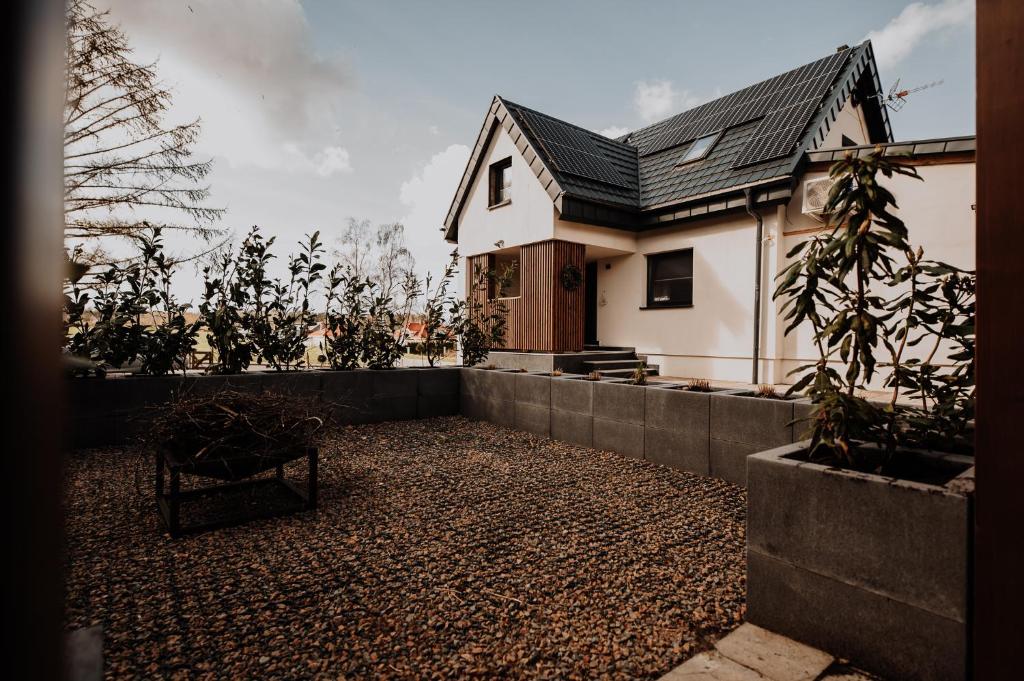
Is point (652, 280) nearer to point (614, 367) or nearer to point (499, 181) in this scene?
point (614, 367)

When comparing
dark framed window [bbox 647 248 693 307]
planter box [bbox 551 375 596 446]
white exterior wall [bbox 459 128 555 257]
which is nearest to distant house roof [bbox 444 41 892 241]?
white exterior wall [bbox 459 128 555 257]

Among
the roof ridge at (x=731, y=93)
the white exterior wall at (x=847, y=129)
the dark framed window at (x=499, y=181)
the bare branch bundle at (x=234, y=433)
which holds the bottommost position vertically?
the bare branch bundle at (x=234, y=433)

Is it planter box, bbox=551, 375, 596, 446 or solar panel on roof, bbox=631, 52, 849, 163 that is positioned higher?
solar panel on roof, bbox=631, 52, 849, 163

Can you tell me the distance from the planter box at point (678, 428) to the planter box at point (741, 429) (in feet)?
0.25

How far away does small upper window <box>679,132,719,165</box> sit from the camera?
10.3 meters

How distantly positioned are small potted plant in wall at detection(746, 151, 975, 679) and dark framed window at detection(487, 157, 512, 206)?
9.19 meters

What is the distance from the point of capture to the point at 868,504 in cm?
212

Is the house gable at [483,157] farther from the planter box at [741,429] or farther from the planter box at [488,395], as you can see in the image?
the planter box at [741,429]

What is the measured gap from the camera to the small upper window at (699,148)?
1032 cm

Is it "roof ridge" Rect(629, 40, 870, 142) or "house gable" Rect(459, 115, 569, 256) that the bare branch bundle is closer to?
"house gable" Rect(459, 115, 569, 256)

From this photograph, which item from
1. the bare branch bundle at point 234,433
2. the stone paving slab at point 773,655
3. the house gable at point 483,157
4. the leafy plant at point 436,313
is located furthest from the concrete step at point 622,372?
the stone paving slab at point 773,655
